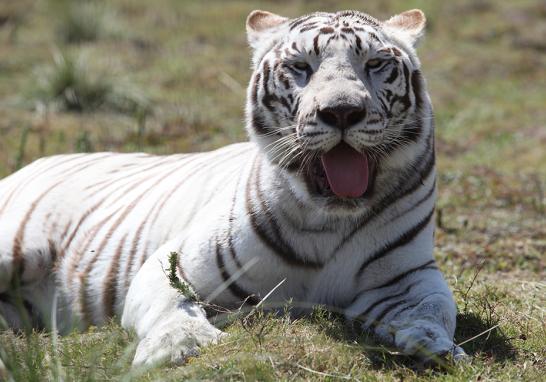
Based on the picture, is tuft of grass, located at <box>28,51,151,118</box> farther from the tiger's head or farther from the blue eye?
the blue eye

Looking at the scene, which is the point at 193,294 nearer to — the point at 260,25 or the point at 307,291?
the point at 307,291

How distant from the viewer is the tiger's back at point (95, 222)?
4.29 m

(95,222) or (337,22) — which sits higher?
(337,22)

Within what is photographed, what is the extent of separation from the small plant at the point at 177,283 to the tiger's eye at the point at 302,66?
2.93ft

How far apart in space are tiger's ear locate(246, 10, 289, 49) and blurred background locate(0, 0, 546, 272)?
214cm

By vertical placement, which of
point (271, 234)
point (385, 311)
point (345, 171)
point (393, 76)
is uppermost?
point (393, 76)

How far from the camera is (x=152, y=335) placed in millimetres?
3389

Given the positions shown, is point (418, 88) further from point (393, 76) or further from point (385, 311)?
point (385, 311)

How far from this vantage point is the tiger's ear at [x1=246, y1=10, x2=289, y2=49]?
13.0ft

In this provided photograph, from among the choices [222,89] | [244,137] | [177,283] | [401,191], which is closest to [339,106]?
[401,191]

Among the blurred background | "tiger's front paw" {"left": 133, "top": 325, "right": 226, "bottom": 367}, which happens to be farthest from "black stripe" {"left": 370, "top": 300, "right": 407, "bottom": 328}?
the blurred background

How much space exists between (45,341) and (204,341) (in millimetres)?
872

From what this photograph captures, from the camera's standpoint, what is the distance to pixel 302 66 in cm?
359

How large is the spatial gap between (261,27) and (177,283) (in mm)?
1263
